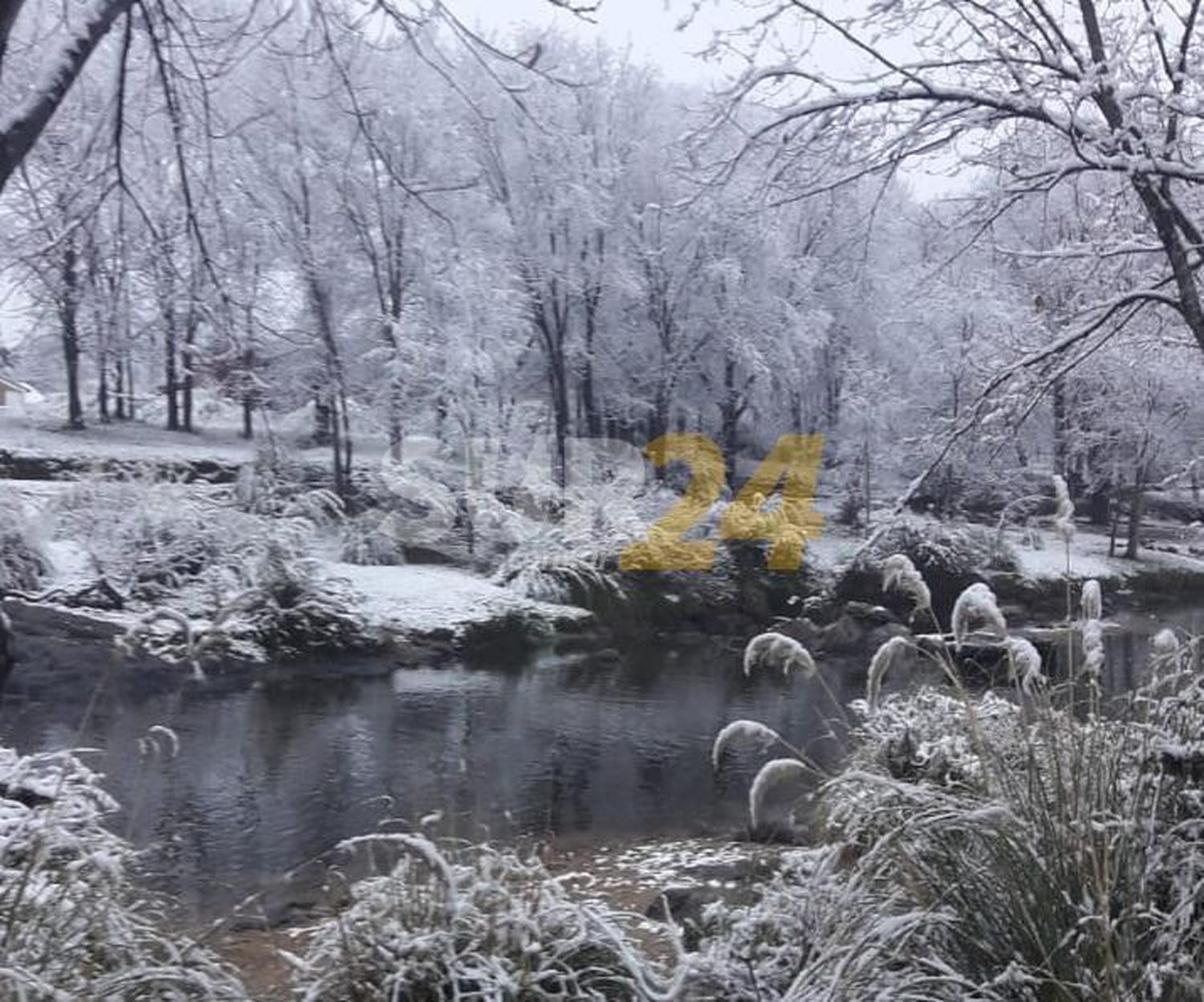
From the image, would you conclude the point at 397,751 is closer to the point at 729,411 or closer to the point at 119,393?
the point at 119,393

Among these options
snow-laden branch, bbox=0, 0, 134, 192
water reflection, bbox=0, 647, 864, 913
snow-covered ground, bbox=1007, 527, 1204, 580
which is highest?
snow-laden branch, bbox=0, 0, 134, 192

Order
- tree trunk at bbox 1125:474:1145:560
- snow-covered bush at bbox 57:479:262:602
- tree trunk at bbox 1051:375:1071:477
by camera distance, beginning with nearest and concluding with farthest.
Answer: snow-covered bush at bbox 57:479:262:602 → tree trunk at bbox 1051:375:1071:477 → tree trunk at bbox 1125:474:1145:560

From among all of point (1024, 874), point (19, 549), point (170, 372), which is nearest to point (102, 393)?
point (19, 549)

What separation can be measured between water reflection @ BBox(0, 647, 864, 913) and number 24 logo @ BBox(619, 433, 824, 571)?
5050mm

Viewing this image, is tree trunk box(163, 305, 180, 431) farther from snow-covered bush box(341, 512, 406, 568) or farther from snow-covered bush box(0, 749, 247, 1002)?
snow-covered bush box(0, 749, 247, 1002)

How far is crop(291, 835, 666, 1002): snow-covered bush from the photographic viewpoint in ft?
9.06

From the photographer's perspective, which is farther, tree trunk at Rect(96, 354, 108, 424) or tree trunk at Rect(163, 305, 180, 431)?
tree trunk at Rect(96, 354, 108, 424)

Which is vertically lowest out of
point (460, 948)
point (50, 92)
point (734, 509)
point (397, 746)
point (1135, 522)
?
point (397, 746)

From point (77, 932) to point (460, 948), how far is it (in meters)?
0.90

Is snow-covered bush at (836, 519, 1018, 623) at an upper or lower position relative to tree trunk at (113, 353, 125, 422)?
lower

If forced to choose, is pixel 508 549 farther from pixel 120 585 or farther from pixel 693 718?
pixel 693 718

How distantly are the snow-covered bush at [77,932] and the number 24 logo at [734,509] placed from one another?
52.4ft

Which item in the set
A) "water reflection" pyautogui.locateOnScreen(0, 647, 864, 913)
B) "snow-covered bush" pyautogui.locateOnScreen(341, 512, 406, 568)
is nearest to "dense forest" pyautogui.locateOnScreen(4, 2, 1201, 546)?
"snow-covered bush" pyautogui.locateOnScreen(341, 512, 406, 568)

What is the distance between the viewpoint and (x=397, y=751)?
10297mm
